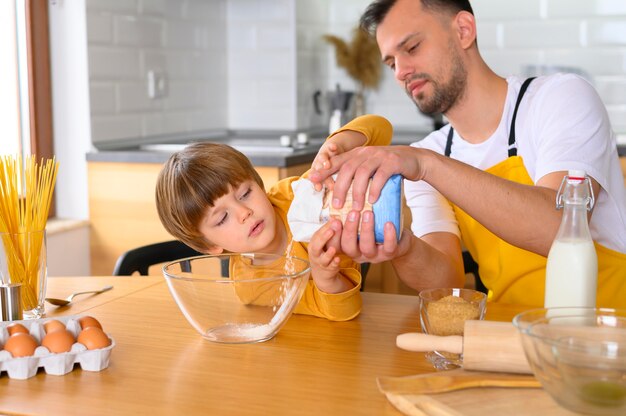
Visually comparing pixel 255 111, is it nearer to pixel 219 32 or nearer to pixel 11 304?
pixel 219 32

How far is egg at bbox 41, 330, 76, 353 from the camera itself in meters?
1.19

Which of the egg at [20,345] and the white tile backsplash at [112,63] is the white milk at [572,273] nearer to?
the egg at [20,345]

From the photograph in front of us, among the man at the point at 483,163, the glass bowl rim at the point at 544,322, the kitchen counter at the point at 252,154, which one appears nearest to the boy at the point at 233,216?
the man at the point at 483,163

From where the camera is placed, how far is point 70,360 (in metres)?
1.19

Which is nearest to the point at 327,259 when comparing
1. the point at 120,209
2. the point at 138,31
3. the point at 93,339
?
the point at 93,339

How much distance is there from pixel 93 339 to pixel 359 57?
2.97 m

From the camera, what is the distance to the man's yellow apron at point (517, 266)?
1787 millimetres

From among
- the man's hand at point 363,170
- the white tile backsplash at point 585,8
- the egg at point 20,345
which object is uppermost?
the white tile backsplash at point 585,8

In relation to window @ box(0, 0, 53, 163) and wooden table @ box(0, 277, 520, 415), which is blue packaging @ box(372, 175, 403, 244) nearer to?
wooden table @ box(0, 277, 520, 415)

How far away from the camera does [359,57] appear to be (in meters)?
3.99

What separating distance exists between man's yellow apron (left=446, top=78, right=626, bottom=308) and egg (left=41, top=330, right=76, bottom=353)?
98 cm

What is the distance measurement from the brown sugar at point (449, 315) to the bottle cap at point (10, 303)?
0.69 metres

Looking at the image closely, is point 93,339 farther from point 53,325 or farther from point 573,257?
point 573,257

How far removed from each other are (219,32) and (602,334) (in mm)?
3156
